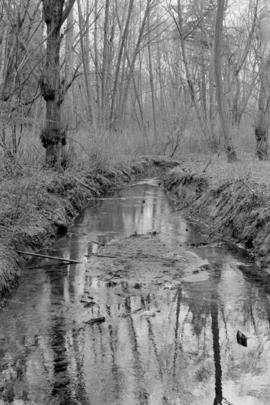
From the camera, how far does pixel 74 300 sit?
6.45m

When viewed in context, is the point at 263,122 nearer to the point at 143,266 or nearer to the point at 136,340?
the point at 143,266

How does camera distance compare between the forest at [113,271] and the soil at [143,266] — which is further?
the soil at [143,266]

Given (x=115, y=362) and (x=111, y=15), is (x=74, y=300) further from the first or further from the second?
(x=111, y=15)

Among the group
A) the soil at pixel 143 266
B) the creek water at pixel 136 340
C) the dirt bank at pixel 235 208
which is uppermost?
the dirt bank at pixel 235 208

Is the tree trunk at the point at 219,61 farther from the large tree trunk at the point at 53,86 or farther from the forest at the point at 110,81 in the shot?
the large tree trunk at the point at 53,86

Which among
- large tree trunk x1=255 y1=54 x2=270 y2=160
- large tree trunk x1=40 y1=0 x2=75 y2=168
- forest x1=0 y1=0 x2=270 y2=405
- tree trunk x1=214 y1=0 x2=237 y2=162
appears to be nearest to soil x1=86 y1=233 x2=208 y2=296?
forest x1=0 y1=0 x2=270 y2=405

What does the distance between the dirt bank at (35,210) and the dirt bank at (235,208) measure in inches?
126

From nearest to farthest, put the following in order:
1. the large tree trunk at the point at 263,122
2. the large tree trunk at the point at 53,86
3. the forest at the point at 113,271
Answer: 1. the forest at the point at 113,271
2. the large tree trunk at the point at 53,86
3. the large tree trunk at the point at 263,122

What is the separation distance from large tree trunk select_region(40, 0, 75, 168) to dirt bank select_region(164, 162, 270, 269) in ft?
13.2

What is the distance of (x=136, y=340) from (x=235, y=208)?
18.9 feet

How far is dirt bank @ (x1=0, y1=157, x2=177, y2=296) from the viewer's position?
756 cm

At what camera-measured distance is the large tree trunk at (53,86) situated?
485 inches

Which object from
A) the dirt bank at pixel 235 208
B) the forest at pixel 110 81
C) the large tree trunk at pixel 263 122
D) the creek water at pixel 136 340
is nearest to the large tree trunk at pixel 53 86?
the forest at pixel 110 81

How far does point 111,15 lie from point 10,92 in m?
19.4
